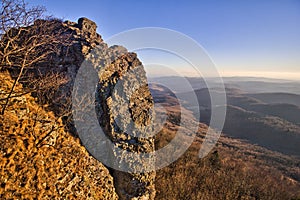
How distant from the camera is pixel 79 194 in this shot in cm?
826

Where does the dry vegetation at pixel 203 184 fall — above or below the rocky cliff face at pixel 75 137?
below

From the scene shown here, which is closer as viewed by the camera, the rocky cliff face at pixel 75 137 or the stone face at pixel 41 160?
the stone face at pixel 41 160

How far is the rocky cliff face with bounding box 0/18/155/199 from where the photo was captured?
295 inches

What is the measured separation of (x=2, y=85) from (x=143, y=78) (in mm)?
6549

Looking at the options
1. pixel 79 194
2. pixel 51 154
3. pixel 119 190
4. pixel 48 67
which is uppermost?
pixel 48 67

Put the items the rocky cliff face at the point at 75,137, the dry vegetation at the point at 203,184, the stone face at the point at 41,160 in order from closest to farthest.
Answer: the stone face at the point at 41,160
the rocky cliff face at the point at 75,137
the dry vegetation at the point at 203,184

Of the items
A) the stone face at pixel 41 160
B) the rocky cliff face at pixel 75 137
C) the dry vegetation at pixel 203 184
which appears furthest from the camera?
the dry vegetation at pixel 203 184

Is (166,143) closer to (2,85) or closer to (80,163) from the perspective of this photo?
(80,163)

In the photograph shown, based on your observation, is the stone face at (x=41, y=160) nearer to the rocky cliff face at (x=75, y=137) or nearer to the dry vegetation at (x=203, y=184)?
the rocky cliff face at (x=75, y=137)

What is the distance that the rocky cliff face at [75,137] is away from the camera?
750 cm

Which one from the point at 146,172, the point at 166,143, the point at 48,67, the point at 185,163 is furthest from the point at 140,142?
the point at 166,143

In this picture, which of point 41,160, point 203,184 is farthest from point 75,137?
point 203,184

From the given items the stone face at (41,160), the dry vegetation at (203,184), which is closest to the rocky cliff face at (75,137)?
the stone face at (41,160)

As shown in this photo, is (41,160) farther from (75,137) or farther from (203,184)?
(203,184)
